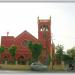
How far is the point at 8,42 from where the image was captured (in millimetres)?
8133

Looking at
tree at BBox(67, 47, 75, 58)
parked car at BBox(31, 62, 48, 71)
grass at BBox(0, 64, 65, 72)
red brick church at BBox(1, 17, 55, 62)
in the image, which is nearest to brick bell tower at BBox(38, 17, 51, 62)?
red brick church at BBox(1, 17, 55, 62)

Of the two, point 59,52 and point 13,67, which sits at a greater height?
point 59,52

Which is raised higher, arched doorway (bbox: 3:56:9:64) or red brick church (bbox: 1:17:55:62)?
red brick church (bbox: 1:17:55:62)

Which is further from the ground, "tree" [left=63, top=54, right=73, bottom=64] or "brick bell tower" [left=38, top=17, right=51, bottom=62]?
"brick bell tower" [left=38, top=17, right=51, bottom=62]

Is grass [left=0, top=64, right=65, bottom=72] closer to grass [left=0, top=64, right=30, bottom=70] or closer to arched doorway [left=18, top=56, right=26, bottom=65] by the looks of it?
grass [left=0, top=64, right=30, bottom=70]

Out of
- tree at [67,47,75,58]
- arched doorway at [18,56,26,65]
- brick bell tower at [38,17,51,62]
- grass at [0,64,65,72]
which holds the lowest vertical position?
grass at [0,64,65,72]

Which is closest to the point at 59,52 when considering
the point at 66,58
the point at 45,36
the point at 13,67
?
the point at 66,58

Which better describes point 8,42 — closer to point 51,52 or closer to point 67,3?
point 51,52

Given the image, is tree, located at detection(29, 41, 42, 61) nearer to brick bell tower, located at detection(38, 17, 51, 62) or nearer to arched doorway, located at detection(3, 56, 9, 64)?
brick bell tower, located at detection(38, 17, 51, 62)

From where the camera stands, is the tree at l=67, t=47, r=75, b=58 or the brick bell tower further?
the brick bell tower

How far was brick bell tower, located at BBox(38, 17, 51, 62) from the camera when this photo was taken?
25.9 ft

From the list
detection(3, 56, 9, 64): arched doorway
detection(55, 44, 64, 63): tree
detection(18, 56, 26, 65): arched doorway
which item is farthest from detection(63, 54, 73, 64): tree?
detection(3, 56, 9, 64): arched doorway

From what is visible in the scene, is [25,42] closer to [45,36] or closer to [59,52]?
[45,36]

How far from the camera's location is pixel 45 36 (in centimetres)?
807
